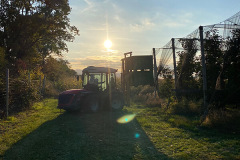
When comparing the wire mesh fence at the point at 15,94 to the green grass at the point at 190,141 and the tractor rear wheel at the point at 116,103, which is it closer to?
the tractor rear wheel at the point at 116,103

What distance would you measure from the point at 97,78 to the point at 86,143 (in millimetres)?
5635

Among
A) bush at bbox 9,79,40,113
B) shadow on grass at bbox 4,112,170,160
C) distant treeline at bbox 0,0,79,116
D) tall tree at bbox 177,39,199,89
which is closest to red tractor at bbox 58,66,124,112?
bush at bbox 9,79,40,113

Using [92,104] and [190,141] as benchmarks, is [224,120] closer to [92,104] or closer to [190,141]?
[190,141]

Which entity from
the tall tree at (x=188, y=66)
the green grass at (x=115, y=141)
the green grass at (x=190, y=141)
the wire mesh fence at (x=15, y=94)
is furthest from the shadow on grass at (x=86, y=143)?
the tall tree at (x=188, y=66)

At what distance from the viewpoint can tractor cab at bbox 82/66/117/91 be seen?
10.5 meters

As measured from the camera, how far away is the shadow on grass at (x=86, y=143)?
4.39 m

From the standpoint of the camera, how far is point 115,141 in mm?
5430

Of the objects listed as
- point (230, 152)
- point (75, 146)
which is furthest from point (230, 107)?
point (75, 146)

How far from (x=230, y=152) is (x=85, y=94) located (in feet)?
22.5

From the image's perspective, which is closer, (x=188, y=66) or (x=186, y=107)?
(x=186, y=107)

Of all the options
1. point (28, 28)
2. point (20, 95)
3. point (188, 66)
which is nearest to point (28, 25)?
point (28, 28)

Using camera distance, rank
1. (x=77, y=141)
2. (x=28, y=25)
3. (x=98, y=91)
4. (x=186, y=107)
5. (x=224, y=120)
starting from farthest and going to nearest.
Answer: (x=28, y=25) → (x=98, y=91) → (x=186, y=107) → (x=224, y=120) → (x=77, y=141)

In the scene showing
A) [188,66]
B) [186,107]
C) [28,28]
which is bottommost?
[186,107]

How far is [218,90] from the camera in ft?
23.5
